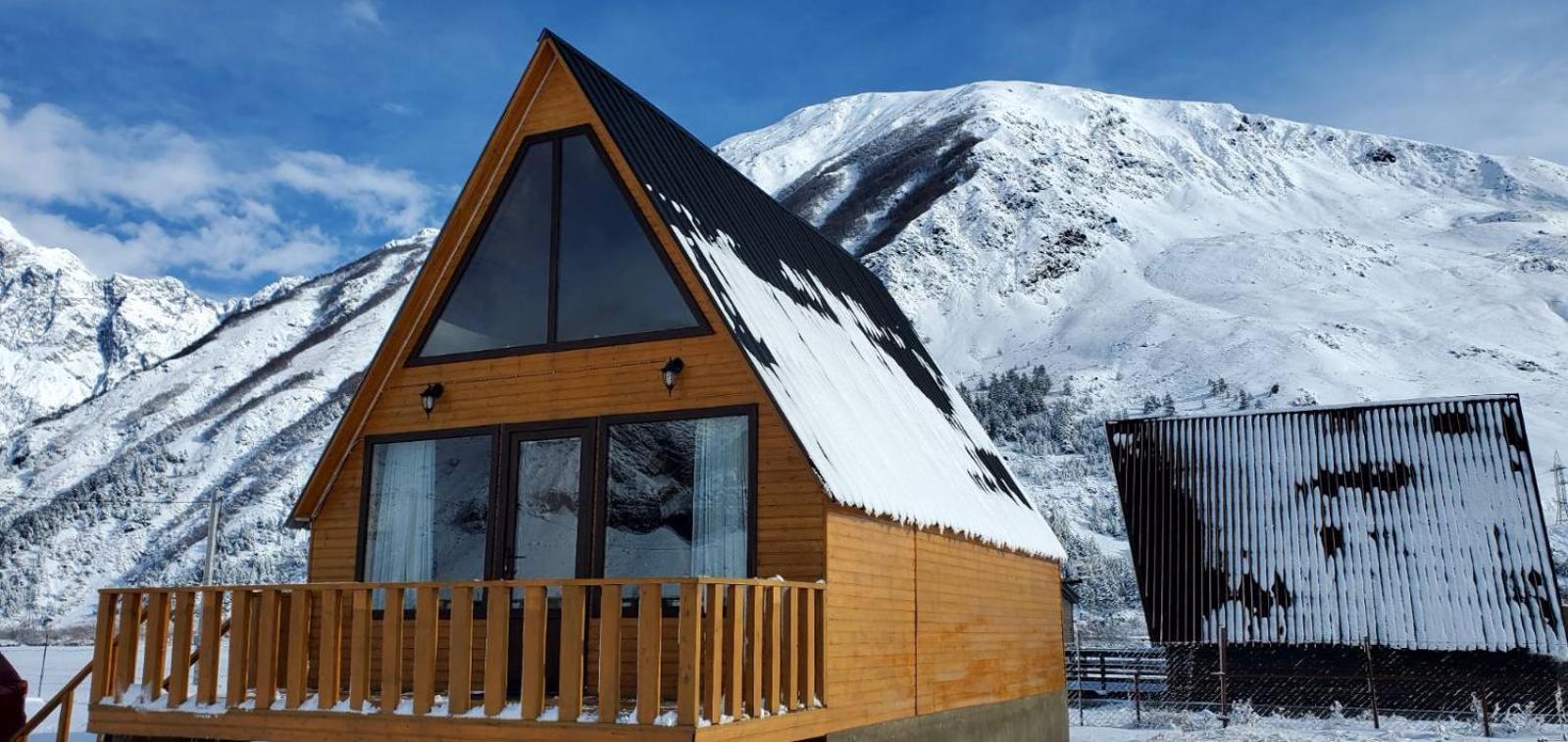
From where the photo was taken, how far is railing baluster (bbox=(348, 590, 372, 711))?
9.38 meters

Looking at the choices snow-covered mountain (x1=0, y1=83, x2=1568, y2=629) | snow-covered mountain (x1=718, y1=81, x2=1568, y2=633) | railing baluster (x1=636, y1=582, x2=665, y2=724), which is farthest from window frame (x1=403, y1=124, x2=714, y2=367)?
snow-covered mountain (x1=718, y1=81, x2=1568, y2=633)

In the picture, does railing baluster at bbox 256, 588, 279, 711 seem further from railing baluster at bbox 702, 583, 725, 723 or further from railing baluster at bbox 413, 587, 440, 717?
railing baluster at bbox 702, 583, 725, 723

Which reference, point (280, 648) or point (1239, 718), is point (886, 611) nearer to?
point (280, 648)

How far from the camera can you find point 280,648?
10.6 m

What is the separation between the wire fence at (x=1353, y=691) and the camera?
68.6 feet

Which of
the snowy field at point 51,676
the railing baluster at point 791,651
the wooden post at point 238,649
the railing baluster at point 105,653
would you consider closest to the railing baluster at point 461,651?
the wooden post at point 238,649

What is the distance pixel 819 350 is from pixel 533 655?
4.91m

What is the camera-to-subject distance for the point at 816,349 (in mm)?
12484

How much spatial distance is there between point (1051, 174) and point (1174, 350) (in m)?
44.5

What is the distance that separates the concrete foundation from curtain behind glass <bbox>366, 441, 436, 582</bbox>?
435 centimetres

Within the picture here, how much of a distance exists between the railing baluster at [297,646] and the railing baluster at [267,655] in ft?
0.45

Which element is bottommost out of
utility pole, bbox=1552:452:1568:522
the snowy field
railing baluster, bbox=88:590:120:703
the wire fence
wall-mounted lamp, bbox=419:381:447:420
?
the snowy field

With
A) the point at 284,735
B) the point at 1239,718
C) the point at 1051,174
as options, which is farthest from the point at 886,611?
the point at 1051,174

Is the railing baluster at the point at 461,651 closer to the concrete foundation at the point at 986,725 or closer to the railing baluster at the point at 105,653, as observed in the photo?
the concrete foundation at the point at 986,725
